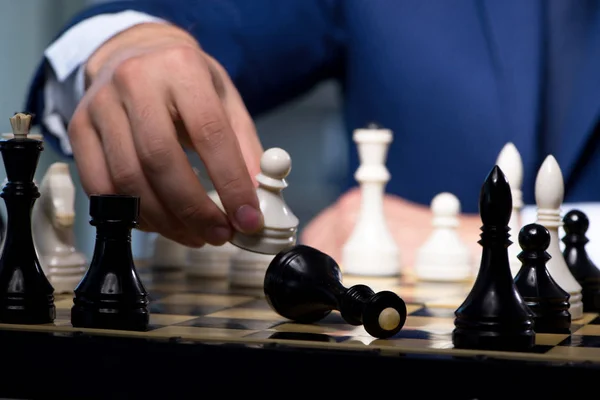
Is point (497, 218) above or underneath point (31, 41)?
underneath

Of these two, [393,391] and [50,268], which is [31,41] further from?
[393,391]

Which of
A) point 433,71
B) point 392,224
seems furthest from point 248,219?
point 433,71

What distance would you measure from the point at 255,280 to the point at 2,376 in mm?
681

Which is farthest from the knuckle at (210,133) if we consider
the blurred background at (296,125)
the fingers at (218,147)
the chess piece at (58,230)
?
the blurred background at (296,125)

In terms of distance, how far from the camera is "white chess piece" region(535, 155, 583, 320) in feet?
4.30

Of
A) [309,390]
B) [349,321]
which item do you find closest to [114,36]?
[349,321]

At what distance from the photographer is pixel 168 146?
1.49 m

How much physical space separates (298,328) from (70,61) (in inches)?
54.8

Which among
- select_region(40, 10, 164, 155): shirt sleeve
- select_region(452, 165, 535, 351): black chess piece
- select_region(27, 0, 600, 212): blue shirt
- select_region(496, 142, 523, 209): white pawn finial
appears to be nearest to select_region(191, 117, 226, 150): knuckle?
select_region(496, 142, 523, 209): white pawn finial

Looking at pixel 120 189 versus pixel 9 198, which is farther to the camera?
pixel 120 189

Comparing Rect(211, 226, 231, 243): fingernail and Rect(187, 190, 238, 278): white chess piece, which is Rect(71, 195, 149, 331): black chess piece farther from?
Rect(187, 190, 238, 278): white chess piece

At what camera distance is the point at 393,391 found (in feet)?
2.95

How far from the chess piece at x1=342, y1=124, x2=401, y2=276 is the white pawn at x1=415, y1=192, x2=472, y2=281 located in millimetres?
73

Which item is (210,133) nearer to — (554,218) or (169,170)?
(169,170)
